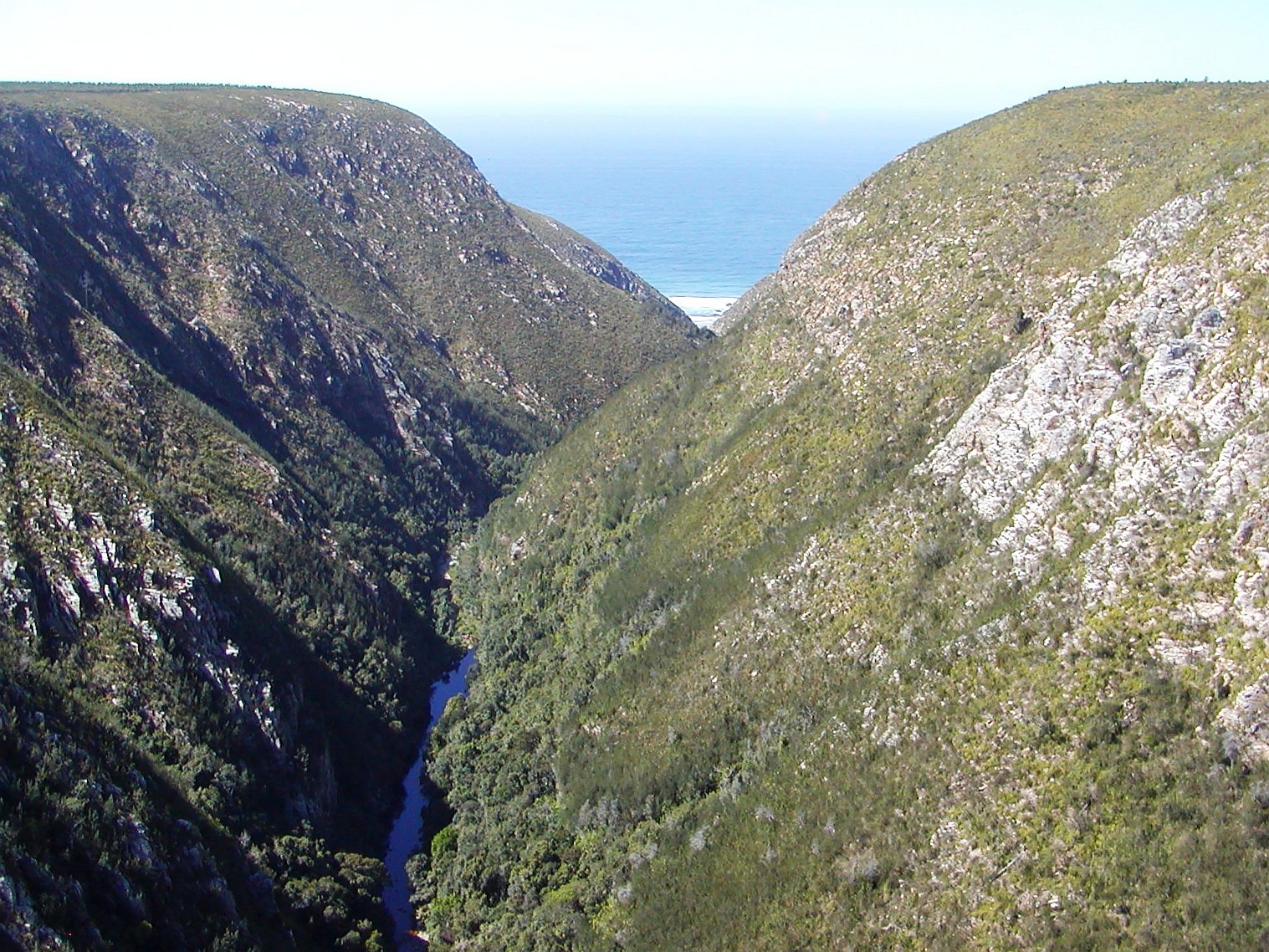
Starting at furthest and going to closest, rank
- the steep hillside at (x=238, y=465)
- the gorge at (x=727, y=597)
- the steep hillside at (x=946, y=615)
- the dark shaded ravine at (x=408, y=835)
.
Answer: the dark shaded ravine at (x=408, y=835) < the steep hillside at (x=238, y=465) < the gorge at (x=727, y=597) < the steep hillside at (x=946, y=615)

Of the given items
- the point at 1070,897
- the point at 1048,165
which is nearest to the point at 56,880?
the point at 1070,897

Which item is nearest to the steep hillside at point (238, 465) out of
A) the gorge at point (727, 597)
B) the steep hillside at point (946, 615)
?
the gorge at point (727, 597)

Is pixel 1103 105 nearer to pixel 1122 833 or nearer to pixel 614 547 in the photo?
pixel 614 547

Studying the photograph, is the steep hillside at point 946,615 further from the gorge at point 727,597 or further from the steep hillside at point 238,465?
the steep hillside at point 238,465

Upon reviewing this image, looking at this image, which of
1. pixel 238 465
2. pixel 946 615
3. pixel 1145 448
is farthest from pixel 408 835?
pixel 1145 448

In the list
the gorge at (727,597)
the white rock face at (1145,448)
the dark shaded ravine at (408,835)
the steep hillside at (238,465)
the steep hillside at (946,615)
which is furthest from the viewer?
the dark shaded ravine at (408,835)

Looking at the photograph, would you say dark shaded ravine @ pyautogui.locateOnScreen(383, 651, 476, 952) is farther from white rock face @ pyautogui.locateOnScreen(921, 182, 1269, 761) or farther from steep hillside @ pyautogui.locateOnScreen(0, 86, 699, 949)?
white rock face @ pyautogui.locateOnScreen(921, 182, 1269, 761)
